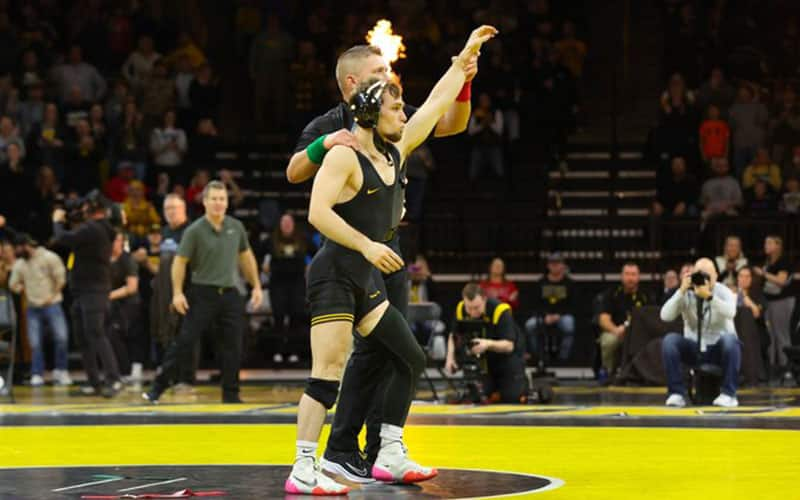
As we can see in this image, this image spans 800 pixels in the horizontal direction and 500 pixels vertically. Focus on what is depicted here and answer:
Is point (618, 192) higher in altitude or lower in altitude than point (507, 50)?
lower

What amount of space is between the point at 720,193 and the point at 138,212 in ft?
24.7

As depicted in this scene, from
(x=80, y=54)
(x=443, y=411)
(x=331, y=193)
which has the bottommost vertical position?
(x=443, y=411)

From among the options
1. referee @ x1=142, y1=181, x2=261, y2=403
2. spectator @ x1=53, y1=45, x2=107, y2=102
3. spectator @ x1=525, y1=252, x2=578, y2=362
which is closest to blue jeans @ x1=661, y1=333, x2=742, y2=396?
referee @ x1=142, y1=181, x2=261, y2=403

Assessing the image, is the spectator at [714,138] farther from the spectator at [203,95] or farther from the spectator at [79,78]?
the spectator at [79,78]

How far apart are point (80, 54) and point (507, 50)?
244 inches

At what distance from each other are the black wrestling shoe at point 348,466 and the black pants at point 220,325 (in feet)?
23.1

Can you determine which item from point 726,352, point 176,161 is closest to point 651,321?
point 726,352

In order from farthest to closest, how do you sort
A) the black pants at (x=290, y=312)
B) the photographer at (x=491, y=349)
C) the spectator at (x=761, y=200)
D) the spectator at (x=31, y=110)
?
the spectator at (x=31, y=110) < the spectator at (x=761, y=200) < the black pants at (x=290, y=312) < the photographer at (x=491, y=349)

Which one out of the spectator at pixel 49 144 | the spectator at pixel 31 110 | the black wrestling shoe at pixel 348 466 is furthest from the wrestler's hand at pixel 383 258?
the spectator at pixel 31 110

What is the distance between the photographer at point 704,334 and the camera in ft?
52.4

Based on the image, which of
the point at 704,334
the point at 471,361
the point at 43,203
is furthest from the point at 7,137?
the point at 704,334

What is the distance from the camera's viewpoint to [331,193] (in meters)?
8.76

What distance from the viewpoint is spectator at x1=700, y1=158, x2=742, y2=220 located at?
2342 centimetres

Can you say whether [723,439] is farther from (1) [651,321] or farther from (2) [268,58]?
(2) [268,58]
